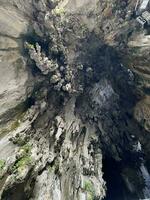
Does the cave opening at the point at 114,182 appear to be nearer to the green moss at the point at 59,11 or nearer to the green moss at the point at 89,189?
the green moss at the point at 89,189

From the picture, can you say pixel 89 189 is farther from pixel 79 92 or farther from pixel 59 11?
pixel 59 11

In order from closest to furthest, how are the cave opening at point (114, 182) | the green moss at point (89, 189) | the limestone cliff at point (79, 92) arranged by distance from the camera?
the green moss at point (89, 189) < the limestone cliff at point (79, 92) < the cave opening at point (114, 182)

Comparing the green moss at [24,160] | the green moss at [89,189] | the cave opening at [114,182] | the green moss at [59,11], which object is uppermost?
the green moss at [59,11]

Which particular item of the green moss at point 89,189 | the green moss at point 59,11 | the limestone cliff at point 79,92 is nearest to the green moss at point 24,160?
the limestone cliff at point 79,92

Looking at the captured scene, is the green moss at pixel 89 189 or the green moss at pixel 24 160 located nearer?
the green moss at pixel 24 160

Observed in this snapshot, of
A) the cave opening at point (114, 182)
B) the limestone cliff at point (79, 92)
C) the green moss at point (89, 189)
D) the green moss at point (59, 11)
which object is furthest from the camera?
the cave opening at point (114, 182)

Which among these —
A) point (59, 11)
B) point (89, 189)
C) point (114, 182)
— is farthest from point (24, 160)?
point (59, 11)

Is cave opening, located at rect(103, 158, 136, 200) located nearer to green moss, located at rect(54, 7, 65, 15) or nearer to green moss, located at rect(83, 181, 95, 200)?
green moss, located at rect(83, 181, 95, 200)

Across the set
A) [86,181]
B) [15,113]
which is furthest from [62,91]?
[86,181]

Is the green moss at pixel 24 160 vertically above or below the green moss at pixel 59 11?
below
